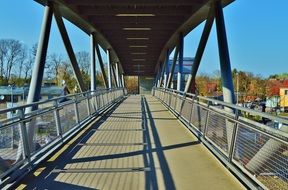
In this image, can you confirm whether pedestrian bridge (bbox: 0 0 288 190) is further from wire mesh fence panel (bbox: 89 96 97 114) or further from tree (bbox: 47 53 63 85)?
tree (bbox: 47 53 63 85)

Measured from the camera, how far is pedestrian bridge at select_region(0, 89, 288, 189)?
4.89 m

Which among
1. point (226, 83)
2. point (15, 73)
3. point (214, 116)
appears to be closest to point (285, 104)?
point (15, 73)

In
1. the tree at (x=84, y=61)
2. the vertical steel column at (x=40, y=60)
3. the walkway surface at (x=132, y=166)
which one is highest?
the tree at (x=84, y=61)

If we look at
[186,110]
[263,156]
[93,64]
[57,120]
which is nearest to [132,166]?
[263,156]

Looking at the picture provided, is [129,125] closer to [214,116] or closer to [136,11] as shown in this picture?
[214,116]

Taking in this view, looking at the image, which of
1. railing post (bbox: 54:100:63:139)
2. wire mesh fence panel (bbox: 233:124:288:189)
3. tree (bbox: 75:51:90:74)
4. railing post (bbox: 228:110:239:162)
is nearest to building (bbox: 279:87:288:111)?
tree (bbox: 75:51:90:74)

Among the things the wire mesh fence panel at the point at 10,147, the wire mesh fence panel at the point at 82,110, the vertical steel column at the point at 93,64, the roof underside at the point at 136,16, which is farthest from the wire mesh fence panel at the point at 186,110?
the vertical steel column at the point at 93,64

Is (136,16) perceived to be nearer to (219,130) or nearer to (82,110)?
(82,110)

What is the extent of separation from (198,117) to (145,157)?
315 cm

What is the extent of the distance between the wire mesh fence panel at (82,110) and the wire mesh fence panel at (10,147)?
17.8 ft

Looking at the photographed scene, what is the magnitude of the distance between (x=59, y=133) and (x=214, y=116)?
3.38m

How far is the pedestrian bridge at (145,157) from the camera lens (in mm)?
4893

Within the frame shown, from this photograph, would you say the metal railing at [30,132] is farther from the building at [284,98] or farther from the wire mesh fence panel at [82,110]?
the building at [284,98]

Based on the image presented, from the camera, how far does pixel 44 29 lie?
42.5 ft
